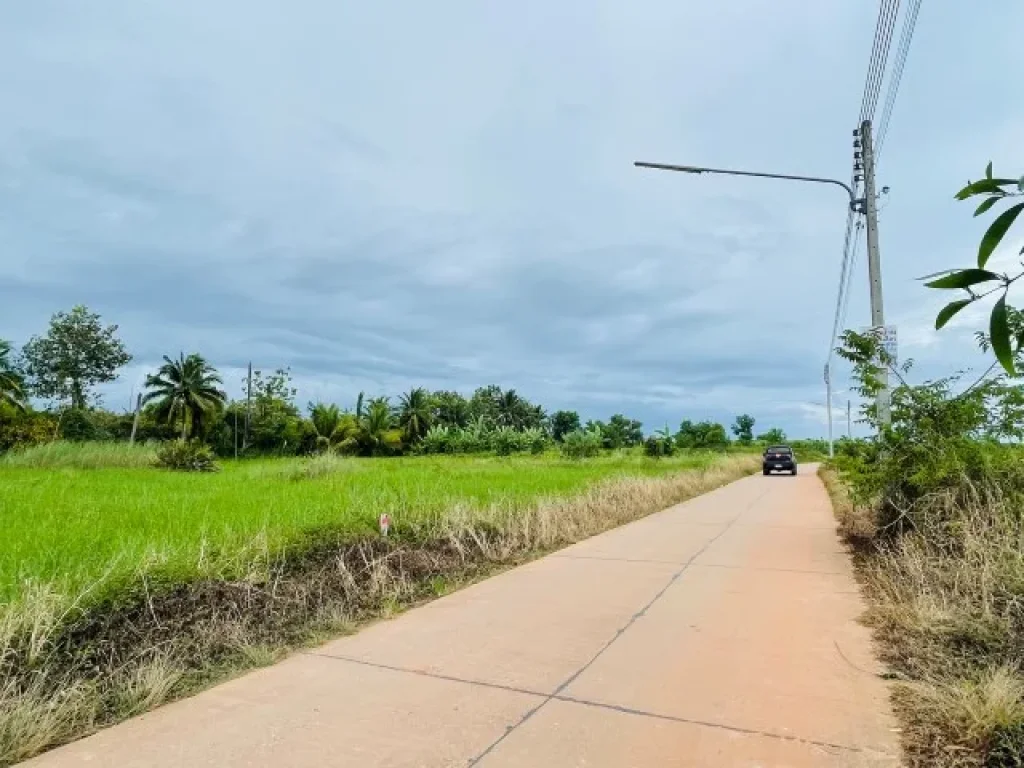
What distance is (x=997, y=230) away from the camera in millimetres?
1023

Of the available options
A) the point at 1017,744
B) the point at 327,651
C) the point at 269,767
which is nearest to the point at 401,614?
the point at 327,651

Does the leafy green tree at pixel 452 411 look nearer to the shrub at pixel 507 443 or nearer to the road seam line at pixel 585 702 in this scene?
the shrub at pixel 507 443

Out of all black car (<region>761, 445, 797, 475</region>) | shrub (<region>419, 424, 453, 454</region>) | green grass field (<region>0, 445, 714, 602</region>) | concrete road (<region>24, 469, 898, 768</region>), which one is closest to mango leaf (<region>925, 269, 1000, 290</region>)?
concrete road (<region>24, 469, 898, 768</region>)

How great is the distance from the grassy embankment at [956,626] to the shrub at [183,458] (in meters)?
25.5

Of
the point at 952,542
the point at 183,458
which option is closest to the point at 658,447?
the point at 183,458

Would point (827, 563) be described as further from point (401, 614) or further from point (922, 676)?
point (401, 614)

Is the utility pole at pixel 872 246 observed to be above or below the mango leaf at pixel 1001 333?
above

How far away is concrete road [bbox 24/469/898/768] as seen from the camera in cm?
342

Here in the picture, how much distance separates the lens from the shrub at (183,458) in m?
27.0

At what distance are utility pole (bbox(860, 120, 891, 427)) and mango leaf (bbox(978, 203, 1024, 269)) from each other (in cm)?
890

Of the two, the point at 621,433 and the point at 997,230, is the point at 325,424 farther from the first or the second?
the point at 997,230

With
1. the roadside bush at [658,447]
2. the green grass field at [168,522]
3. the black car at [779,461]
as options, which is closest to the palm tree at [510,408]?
the roadside bush at [658,447]

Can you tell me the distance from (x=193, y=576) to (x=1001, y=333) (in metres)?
5.67

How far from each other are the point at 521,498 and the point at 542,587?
15.8 ft
